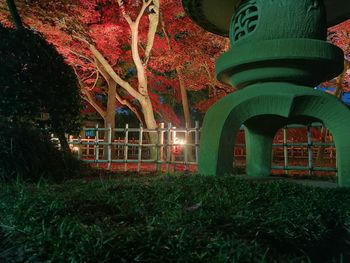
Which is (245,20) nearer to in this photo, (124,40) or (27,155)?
(27,155)

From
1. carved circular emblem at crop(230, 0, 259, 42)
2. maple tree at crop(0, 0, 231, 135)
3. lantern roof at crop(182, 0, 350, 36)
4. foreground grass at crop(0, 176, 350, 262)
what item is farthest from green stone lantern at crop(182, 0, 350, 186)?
maple tree at crop(0, 0, 231, 135)

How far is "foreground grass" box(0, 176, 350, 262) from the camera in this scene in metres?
2.08

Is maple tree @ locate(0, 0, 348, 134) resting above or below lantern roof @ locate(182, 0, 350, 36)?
above

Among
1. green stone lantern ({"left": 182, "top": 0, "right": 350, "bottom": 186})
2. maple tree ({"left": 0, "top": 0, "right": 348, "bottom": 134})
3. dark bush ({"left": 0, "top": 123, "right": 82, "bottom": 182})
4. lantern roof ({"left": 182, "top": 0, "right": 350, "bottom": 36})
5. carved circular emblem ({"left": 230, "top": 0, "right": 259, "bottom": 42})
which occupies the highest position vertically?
maple tree ({"left": 0, "top": 0, "right": 348, "bottom": 134})

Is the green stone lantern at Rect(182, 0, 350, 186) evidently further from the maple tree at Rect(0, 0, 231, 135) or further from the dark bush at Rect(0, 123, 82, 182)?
the maple tree at Rect(0, 0, 231, 135)

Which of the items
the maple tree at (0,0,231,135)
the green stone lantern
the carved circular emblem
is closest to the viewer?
the green stone lantern

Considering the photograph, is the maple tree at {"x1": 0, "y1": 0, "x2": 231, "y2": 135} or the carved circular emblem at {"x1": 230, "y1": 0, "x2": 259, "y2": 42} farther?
the maple tree at {"x1": 0, "y1": 0, "x2": 231, "y2": 135}

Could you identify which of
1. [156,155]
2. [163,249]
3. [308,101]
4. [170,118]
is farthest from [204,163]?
[170,118]

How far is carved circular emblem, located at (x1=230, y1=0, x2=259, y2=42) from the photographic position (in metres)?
5.09

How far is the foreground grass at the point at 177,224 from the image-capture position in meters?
2.08

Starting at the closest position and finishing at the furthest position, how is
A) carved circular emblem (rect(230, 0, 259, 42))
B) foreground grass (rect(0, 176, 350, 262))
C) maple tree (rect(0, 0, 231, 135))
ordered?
foreground grass (rect(0, 176, 350, 262))
carved circular emblem (rect(230, 0, 259, 42))
maple tree (rect(0, 0, 231, 135))

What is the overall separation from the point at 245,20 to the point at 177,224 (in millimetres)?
3669

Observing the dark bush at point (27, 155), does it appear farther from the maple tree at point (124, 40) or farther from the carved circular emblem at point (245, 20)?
the maple tree at point (124, 40)

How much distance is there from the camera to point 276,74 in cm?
491
